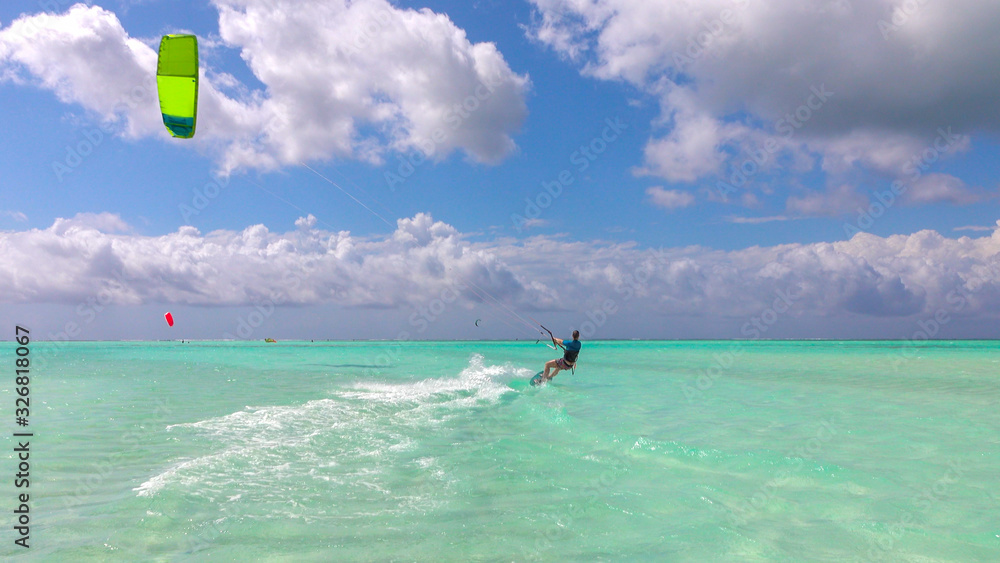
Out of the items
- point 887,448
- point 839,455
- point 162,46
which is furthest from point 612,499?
point 162,46

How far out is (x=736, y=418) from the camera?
13180 millimetres

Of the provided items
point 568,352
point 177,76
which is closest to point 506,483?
point 177,76

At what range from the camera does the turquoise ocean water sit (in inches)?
208

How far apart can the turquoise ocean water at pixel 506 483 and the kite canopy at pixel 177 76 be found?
21.0ft

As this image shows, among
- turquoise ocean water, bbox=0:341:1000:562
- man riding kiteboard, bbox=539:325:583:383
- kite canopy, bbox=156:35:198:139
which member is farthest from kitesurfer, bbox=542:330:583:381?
kite canopy, bbox=156:35:198:139

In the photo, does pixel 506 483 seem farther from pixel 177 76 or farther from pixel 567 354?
pixel 567 354

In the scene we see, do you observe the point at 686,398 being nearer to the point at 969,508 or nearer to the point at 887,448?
the point at 887,448

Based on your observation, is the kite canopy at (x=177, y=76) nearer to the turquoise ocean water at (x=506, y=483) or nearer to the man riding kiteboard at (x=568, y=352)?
the turquoise ocean water at (x=506, y=483)

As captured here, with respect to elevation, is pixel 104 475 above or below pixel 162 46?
below

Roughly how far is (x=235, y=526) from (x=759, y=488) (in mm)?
6884

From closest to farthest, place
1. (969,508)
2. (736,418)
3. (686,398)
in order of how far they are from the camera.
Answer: (969,508), (736,418), (686,398)

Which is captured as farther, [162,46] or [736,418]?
[736,418]

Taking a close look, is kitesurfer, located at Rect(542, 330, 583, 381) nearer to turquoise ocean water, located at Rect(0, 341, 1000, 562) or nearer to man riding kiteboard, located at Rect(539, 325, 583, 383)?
man riding kiteboard, located at Rect(539, 325, 583, 383)

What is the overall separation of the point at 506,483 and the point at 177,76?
31.0ft
